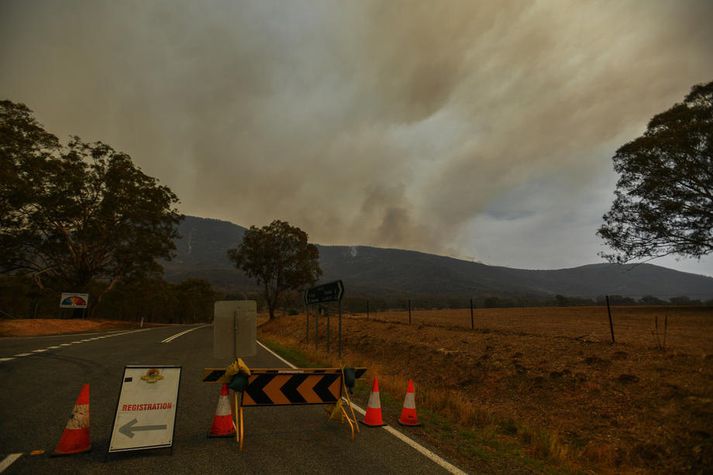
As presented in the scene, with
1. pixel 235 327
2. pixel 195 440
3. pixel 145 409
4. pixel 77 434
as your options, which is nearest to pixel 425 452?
pixel 195 440

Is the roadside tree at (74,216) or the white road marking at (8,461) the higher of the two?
the roadside tree at (74,216)

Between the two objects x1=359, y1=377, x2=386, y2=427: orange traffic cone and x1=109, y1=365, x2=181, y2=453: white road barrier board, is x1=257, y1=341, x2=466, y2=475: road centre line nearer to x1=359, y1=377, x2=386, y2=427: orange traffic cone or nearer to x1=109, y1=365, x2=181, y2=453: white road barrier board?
x1=359, y1=377, x2=386, y2=427: orange traffic cone

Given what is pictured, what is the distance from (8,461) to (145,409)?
1.48m

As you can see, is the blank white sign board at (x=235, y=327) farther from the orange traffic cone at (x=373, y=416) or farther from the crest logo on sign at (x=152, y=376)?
the orange traffic cone at (x=373, y=416)

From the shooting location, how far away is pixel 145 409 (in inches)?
209

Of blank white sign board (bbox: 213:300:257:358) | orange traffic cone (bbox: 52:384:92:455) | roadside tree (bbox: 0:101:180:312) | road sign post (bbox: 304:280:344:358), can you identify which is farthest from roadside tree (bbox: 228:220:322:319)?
orange traffic cone (bbox: 52:384:92:455)

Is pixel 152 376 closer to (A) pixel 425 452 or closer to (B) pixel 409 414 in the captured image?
(A) pixel 425 452

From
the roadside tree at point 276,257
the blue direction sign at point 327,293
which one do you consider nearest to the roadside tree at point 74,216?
the roadside tree at point 276,257

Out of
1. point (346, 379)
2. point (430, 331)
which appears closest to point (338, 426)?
point (346, 379)

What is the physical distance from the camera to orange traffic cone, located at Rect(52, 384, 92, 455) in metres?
4.89

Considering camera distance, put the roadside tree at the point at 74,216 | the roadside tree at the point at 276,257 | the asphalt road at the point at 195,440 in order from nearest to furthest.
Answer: the asphalt road at the point at 195,440
the roadside tree at the point at 74,216
the roadside tree at the point at 276,257

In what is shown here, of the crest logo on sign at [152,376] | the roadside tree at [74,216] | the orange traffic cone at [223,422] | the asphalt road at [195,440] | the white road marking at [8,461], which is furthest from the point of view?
the roadside tree at [74,216]

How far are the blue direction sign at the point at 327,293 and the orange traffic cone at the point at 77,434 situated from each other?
12.0m

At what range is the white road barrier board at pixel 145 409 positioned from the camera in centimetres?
504
